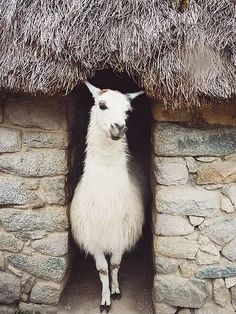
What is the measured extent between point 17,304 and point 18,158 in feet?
3.74

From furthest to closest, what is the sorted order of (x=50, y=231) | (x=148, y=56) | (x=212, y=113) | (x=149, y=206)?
(x=149, y=206)
(x=50, y=231)
(x=212, y=113)
(x=148, y=56)

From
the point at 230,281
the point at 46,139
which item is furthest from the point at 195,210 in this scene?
the point at 46,139

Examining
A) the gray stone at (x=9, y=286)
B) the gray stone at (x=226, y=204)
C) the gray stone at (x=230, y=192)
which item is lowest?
the gray stone at (x=9, y=286)

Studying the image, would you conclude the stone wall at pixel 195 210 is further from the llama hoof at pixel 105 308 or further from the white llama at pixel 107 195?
the llama hoof at pixel 105 308

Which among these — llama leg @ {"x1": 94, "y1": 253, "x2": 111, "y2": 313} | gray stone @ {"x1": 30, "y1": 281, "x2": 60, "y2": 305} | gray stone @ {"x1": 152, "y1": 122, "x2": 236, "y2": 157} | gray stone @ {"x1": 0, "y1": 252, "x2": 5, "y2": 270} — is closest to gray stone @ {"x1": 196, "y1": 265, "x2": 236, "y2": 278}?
llama leg @ {"x1": 94, "y1": 253, "x2": 111, "y2": 313}

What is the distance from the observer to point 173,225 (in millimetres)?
3242

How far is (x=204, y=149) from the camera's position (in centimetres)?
313

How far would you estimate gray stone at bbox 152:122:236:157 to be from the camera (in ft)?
10.3

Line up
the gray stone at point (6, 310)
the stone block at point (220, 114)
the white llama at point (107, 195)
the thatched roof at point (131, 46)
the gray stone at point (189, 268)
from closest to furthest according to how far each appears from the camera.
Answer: the thatched roof at point (131, 46), the white llama at point (107, 195), the stone block at point (220, 114), the gray stone at point (189, 268), the gray stone at point (6, 310)

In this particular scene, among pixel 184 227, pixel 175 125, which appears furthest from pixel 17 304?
pixel 175 125

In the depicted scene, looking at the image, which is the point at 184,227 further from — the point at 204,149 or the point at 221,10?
the point at 221,10

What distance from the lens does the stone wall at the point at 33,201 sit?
3211 millimetres

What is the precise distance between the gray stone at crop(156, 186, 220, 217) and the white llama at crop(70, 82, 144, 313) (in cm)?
29

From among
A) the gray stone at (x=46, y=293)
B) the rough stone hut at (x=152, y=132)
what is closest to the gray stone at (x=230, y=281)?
the rough stone hut at (x=152, y=132)
